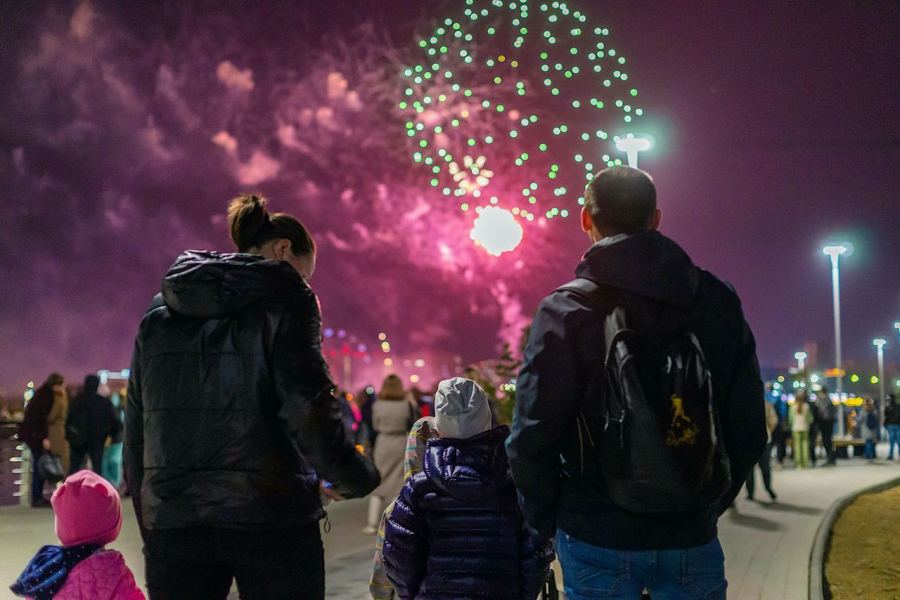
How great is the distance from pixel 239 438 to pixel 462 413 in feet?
4.33

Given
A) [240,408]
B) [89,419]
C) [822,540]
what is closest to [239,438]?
[240,408]

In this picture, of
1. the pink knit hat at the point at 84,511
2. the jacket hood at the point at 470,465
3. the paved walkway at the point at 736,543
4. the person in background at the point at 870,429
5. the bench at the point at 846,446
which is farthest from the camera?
the bench at the point at 846,446

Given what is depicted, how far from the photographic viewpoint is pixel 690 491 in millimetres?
2799

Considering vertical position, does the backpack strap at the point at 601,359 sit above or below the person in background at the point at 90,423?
above

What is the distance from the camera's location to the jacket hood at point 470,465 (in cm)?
415

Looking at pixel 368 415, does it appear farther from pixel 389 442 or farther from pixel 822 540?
pixel 822 540

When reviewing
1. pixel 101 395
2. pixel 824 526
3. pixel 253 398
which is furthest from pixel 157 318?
pixel 101 395

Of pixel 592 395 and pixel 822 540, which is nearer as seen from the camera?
pixel 592 395

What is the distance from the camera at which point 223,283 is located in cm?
331

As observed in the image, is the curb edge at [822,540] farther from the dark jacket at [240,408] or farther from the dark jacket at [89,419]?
the dark jacket at [89,419]

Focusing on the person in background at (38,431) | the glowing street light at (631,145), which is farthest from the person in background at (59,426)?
the glowing street light at (631,145)

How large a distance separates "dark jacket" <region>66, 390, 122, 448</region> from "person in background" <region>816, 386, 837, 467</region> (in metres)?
18.2

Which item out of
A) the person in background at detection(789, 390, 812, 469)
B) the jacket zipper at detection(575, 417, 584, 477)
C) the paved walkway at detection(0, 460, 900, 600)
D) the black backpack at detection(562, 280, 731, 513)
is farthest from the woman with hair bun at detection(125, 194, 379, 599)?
the person in background at detection(789, 390, 812, 469)

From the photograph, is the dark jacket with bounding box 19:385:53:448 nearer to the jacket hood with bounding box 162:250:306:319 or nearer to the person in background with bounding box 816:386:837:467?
the jacket hood with bounding box 162:250:306:319
